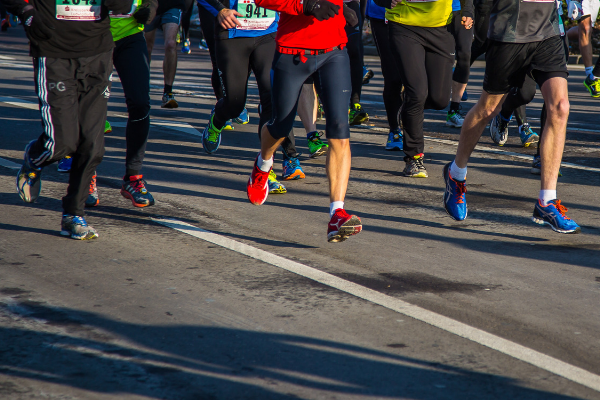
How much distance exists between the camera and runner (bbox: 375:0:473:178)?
21.6 feet

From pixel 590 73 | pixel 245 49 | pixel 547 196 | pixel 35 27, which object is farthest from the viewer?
pixel 590 73

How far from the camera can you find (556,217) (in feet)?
16.4

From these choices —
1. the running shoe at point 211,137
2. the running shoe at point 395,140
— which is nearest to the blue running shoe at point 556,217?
the running shoe at point 395,140

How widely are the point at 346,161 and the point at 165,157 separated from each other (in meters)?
3.21

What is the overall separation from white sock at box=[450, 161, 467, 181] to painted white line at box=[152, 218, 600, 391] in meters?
1.74

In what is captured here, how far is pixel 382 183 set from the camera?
6.69 meters

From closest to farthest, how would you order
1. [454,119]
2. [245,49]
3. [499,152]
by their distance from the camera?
[245,49]
[499,152]
[454,119]

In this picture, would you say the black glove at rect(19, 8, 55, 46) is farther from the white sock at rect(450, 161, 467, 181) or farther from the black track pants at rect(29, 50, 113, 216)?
the white sock at rect(450, 161, 467, 181)

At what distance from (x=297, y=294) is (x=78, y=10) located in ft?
7.26

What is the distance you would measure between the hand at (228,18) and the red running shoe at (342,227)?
2151 mm

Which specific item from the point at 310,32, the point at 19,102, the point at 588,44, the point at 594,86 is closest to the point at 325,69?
the point at 310,32

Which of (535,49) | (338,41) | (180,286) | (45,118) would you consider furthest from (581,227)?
(45,118)

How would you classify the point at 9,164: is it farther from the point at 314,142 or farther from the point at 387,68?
the point at 387,68

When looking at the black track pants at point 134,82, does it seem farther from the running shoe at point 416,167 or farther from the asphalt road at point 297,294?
the running shoe at point 416,167
